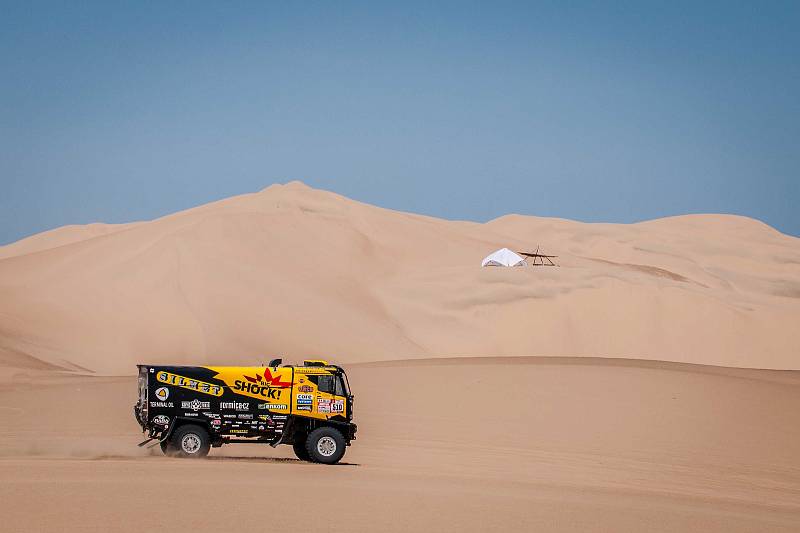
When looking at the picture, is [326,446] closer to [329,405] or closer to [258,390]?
[329,405]

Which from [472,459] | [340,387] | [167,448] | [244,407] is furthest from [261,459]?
[472,459]

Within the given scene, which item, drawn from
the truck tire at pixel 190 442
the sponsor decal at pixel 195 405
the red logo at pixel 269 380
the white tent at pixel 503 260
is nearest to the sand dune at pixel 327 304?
the white tent at pixel 503 260

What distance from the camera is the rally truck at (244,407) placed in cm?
2083

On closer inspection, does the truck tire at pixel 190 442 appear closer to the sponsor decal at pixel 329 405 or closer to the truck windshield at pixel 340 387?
the sponsor decal at pixel 329 405

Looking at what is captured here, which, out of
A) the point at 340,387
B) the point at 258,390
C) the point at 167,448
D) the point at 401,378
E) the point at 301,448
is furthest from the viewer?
the point at 401,378

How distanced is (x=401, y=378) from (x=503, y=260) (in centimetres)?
4205

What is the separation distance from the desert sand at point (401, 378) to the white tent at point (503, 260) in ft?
6.60

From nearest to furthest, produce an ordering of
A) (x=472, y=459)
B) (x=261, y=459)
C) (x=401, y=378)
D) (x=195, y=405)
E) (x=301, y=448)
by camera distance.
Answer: (x=195, y=405) < (x=301, y=448) < (x=261, y=459) < (x=472, y=459) < (x=401, y=378)

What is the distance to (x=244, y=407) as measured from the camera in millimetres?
21094

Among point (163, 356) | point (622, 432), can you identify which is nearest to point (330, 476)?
point (622, 432)

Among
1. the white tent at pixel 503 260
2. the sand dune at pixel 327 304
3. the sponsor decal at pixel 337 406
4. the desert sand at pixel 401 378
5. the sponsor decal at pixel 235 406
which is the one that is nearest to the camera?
the desert sand at pixel 401 378

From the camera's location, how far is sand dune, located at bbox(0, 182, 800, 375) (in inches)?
2174

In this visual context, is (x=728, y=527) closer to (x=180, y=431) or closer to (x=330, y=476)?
(x=330, y=476)

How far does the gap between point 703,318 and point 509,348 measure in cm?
1302
